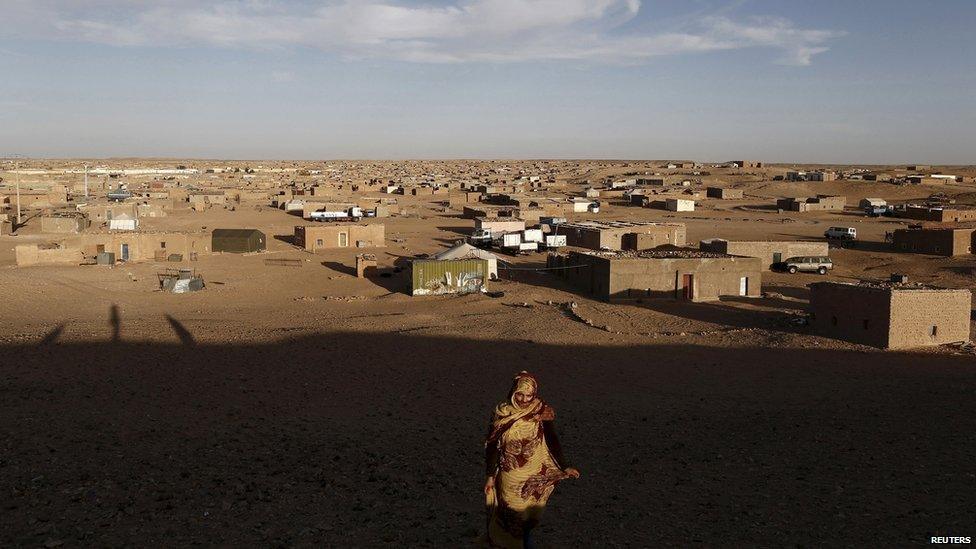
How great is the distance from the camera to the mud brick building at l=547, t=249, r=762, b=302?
91.3 ft

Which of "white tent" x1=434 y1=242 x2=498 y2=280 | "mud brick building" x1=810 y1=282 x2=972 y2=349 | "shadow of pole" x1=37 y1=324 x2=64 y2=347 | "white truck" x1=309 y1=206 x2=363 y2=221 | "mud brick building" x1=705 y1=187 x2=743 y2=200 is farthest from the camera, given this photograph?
"mud brick building" x1=705 y1=187 x2=743 y2=200

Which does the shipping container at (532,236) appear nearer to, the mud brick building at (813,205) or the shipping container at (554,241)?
the shipping container at (554,241)

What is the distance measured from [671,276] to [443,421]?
16748mm

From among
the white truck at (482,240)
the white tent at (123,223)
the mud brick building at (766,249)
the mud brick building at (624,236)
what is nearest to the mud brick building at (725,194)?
the mud brick building at (624,236)

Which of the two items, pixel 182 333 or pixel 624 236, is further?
pixel 624 236

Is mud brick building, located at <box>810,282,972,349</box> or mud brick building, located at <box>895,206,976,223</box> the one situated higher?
mud brick building, located at <box>895,206,976,223</box>

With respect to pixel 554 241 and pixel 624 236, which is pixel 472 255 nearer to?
pixel 554 241

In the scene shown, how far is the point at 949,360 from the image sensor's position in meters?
18.8

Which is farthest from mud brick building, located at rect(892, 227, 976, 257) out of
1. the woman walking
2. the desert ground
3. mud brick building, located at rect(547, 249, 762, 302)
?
the woman walking

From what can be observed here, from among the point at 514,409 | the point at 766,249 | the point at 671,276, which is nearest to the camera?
the point at 514,409

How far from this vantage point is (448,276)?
30641mm

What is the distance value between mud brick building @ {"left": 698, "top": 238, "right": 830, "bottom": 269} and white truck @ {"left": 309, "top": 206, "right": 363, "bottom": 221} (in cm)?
3135

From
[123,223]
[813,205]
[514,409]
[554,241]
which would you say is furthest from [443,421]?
[813,205]

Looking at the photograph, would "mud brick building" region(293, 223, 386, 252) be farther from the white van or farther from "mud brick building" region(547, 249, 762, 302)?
the white van
